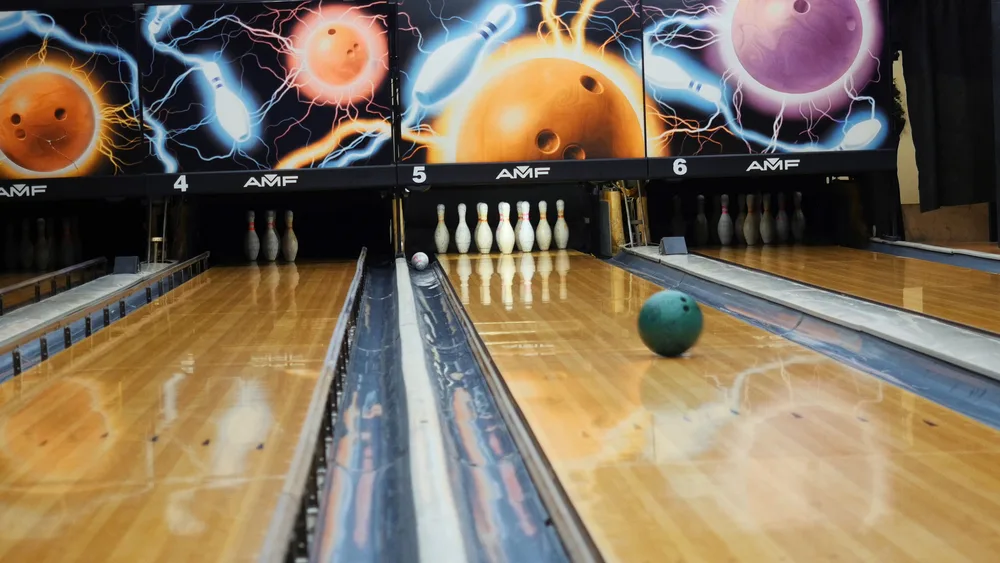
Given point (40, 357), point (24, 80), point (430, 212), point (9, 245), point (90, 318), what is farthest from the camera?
point (430, 212)

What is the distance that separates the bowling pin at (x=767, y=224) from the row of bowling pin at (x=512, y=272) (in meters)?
1.13

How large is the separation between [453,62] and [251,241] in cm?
158

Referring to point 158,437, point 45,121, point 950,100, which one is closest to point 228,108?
point 45,121

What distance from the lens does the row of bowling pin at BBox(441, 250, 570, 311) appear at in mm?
4395

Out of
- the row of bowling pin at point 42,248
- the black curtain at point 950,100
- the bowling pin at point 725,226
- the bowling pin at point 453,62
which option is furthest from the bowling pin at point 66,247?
the black curtain at point 950,100

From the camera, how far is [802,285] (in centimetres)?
430

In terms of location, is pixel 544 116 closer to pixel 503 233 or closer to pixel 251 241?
pixel 503 233

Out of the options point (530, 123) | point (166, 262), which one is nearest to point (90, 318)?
point (166, 262)

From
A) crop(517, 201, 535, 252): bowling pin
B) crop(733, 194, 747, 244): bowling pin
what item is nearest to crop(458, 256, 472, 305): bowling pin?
crop(517, 201, 535, 252): bowling pin

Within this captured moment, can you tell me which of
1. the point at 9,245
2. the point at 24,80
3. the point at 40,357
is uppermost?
the point at 24,80

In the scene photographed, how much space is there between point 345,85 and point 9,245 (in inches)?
82.7

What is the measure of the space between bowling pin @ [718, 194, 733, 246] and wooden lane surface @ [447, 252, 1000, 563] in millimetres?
2950

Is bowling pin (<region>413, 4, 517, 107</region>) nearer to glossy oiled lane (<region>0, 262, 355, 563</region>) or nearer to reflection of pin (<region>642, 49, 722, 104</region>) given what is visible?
reflection of pin (<region>642, 49, 722, 104</region>)

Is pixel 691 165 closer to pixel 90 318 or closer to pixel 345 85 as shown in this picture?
pixel 345 85
